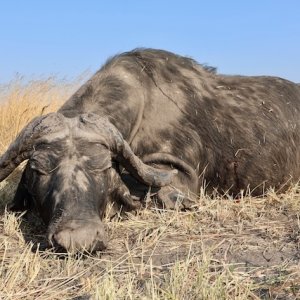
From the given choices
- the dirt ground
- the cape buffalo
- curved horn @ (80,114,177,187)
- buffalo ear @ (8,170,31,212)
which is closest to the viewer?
the dirt ground

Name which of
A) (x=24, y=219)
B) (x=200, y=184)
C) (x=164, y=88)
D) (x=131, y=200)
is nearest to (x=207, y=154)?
(x=200, y=184)

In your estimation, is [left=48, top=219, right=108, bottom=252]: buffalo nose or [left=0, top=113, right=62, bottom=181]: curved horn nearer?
[left=48, top=219, right=108, bottom=252]: buffalo nose

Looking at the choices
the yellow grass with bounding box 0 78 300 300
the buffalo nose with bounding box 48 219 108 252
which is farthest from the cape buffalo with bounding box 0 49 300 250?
the yellow grass with bounding box 0 78 300 300

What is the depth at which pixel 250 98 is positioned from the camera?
6371 millimetres

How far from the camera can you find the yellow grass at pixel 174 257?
298 centimetres

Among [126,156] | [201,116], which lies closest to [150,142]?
[201,116]

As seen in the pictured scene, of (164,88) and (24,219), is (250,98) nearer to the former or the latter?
(164,88)

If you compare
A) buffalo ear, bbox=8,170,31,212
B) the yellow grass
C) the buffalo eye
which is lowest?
buffalo ear, bbox=8,170,31,212

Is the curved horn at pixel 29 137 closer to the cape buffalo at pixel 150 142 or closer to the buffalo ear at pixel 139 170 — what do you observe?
the cape buffalo at pixel 150 142

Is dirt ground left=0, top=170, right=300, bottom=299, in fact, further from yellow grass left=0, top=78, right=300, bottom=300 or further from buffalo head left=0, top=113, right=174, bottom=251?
buffalo head left=0, top=113, right=174, bottom=251

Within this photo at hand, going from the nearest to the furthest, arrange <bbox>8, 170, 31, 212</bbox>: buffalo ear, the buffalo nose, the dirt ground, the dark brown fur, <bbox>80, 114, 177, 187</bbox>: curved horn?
the dirt ground < the buffalo nose < <bbox>80, 114, 177, 187</bbox>: curved horn < <bbox>8, 170, 31, 212</bbox>: buffalo ear < the dark brown fur

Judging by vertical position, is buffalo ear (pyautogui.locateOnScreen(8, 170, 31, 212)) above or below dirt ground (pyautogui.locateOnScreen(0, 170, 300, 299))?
below

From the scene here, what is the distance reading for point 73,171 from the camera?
4.06 meters

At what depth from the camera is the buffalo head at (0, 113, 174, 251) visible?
3705mm
